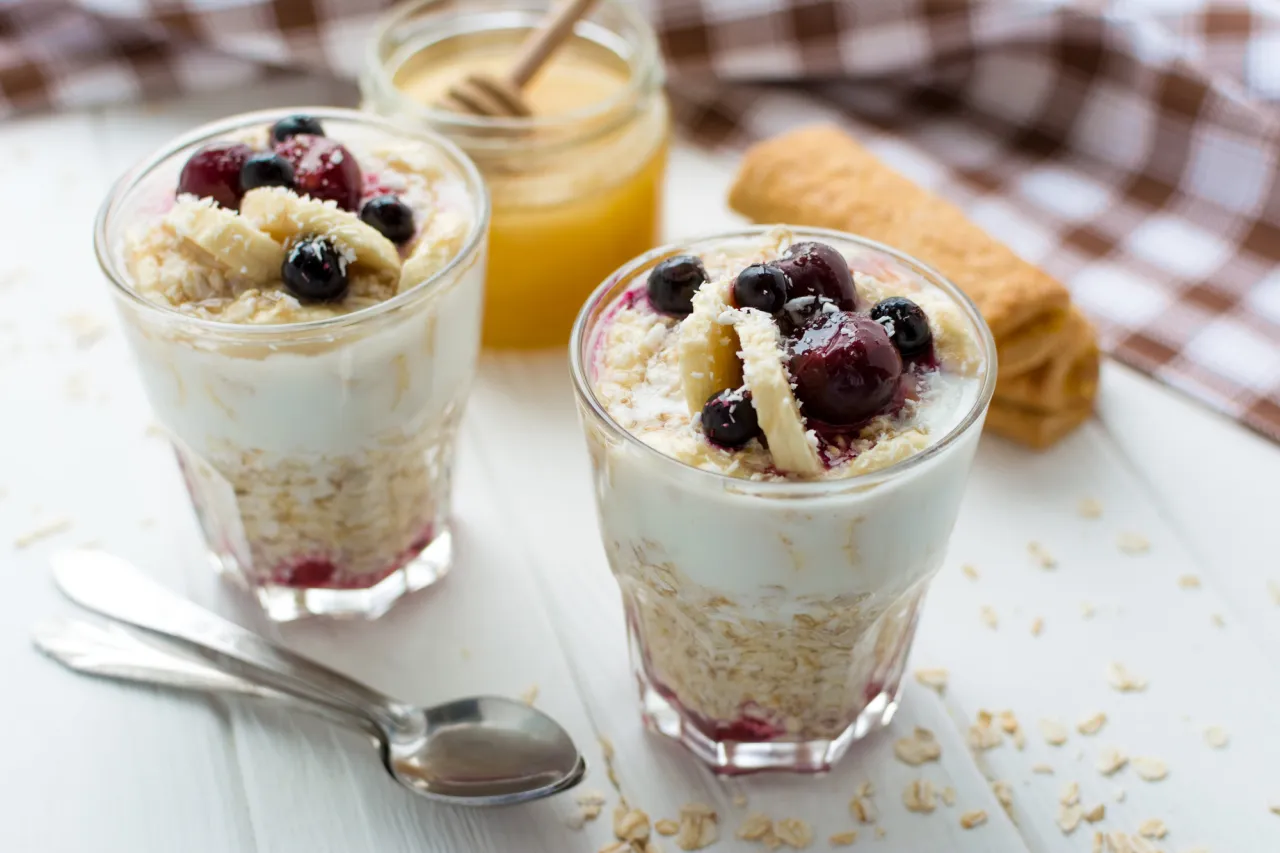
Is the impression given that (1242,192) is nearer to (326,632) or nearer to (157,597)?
(326,632)

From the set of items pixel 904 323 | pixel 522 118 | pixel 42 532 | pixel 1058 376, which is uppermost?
pixel 904 323

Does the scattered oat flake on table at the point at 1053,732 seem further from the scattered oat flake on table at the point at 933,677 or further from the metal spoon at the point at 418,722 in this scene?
the metal spoon at the point at 418,722

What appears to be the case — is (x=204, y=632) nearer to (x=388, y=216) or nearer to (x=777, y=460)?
(x=388, y=216)

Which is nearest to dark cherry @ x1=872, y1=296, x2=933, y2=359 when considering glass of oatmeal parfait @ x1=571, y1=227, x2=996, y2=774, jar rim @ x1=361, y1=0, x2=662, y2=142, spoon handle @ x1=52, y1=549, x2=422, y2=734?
glass of oatmeal parfait @ x1=571, y1=227, x2=996, y2=774

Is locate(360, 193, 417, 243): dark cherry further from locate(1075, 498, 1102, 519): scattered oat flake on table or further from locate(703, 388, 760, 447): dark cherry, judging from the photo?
locate(1075, 498, 1102, 519): scattered oat flake on table

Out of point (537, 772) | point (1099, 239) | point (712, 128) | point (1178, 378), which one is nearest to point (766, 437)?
point (537, 772)

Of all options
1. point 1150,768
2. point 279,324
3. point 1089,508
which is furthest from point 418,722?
point 1089,508
